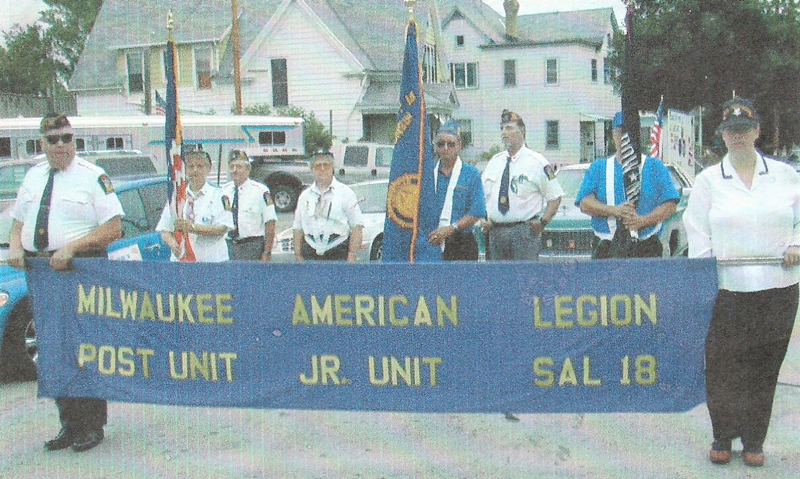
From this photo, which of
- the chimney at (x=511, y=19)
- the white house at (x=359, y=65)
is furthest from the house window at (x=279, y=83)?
the chimney at (x=511, y=19)

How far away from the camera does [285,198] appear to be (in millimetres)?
23562

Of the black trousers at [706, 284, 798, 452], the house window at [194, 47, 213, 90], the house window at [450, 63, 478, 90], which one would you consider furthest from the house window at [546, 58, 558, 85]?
the black trousers at [706, 284, 798, 452]

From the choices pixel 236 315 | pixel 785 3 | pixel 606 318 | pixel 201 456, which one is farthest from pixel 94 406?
pixel 785 3

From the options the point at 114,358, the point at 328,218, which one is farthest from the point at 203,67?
the point at 114,358

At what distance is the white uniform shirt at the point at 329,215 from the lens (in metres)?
6.86

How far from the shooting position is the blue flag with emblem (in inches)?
222

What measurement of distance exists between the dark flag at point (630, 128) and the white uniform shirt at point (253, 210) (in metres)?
3.06

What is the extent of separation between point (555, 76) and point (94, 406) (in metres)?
38.7

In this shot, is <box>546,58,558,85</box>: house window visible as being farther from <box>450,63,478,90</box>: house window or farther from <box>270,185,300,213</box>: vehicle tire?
<box>270,185,300,213</box>: vehicle tire

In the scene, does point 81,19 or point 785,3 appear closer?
point 785,3

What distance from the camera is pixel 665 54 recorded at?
3238 centimetres

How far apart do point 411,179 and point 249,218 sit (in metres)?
2.35

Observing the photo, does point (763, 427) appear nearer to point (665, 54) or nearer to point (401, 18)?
point (665, 54)

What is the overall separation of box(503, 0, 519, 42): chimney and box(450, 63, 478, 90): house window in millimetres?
2183
